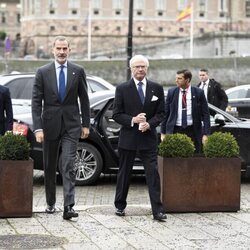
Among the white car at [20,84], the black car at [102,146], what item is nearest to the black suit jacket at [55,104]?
the black car at [102,146]

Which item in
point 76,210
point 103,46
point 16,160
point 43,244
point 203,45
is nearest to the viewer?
point 43,244

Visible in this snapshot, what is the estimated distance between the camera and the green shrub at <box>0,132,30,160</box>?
10.3 metres

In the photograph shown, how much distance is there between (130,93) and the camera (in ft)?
34.8

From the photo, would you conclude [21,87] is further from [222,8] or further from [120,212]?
[222,8]

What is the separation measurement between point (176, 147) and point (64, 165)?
1486mm

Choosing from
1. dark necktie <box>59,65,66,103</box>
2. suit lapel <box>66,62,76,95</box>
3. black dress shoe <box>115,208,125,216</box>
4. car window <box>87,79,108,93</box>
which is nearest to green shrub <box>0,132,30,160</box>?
dark necktie <box>59,65,66,103</box>

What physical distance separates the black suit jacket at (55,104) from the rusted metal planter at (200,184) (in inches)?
49.5

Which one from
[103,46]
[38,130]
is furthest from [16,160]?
[103,46]

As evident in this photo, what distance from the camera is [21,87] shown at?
19.7 m

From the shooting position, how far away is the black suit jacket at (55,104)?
1047 centimetres

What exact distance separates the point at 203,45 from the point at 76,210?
280ft

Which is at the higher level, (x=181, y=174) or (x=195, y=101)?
(x=195, y=101)

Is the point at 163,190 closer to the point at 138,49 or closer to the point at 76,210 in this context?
the point at 76,210

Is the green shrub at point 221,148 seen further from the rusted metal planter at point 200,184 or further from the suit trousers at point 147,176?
the suit trousers at point 147,176
